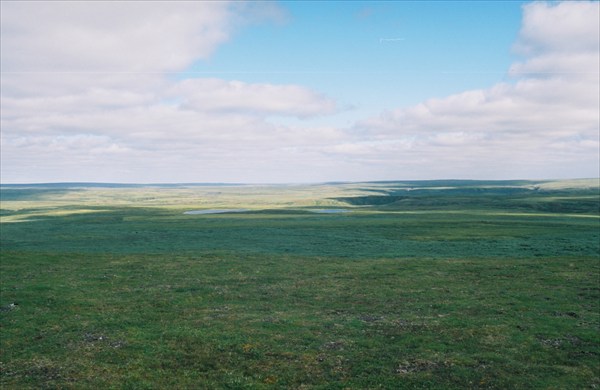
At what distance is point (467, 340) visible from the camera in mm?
30406

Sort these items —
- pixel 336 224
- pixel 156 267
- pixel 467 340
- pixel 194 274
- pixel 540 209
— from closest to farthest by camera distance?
1. pixel 467 340
2. pixel 194 274
3. pixel 156 267
4. pixel 336 224
5. pixel 540 209

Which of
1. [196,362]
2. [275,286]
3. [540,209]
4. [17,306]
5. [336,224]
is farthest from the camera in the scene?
[540,209]

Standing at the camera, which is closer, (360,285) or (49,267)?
(360,285)

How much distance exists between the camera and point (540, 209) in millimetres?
173625

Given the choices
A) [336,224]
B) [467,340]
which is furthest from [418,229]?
[467,340]

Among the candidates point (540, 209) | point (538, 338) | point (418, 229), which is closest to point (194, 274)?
point (538, 338)

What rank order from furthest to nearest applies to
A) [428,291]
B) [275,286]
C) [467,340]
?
[275,286] < [428,291] < [467,340]

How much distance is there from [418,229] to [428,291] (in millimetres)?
62118

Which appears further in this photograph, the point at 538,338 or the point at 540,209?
the point at 540,209

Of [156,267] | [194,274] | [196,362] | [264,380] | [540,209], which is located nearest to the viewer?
[264,380]

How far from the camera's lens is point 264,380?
952 inches

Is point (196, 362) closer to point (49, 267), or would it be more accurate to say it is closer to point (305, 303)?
point (305, 303)

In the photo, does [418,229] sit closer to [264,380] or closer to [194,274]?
[194,274]

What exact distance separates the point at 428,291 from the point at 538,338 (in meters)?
14.6
